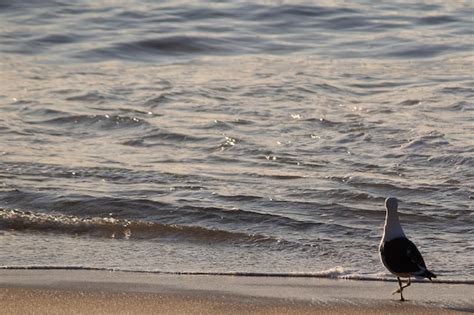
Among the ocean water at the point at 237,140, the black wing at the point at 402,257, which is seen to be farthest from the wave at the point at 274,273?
the black wing at the point at 402,257

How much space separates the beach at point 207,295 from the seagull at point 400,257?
0.47 feet

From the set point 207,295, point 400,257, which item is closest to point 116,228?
point 207,295

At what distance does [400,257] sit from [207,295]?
1.02 metres

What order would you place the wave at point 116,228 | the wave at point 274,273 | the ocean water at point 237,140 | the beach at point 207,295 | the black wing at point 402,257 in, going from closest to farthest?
the beach at point 207,295
the black wing at point 402,257
the wave at point 274,273
the ocean water at point 237,140
the wave at point 116,228

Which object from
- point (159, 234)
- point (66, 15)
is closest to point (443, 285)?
point (159, 234)

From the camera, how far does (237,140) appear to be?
10.0m

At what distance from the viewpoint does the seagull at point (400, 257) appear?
5980 mm

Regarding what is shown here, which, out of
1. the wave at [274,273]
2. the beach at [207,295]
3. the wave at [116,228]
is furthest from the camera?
the wave at [116,228]

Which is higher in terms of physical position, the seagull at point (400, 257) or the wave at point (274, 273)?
the seagull at point (400, 257)

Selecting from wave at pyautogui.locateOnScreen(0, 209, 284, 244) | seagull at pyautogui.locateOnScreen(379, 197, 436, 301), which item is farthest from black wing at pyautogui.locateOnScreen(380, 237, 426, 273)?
wave at pyautogui.locateOnScreen(0, 209, 284, 244)

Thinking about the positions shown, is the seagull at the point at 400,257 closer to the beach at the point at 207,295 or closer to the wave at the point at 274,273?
the beach at the point at 207,295

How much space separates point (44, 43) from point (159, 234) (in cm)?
782

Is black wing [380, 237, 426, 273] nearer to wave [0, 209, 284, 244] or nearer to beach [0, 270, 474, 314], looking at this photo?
beach [0, 270, 474, 314]

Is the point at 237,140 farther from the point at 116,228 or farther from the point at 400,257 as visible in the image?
the point at 400,257
